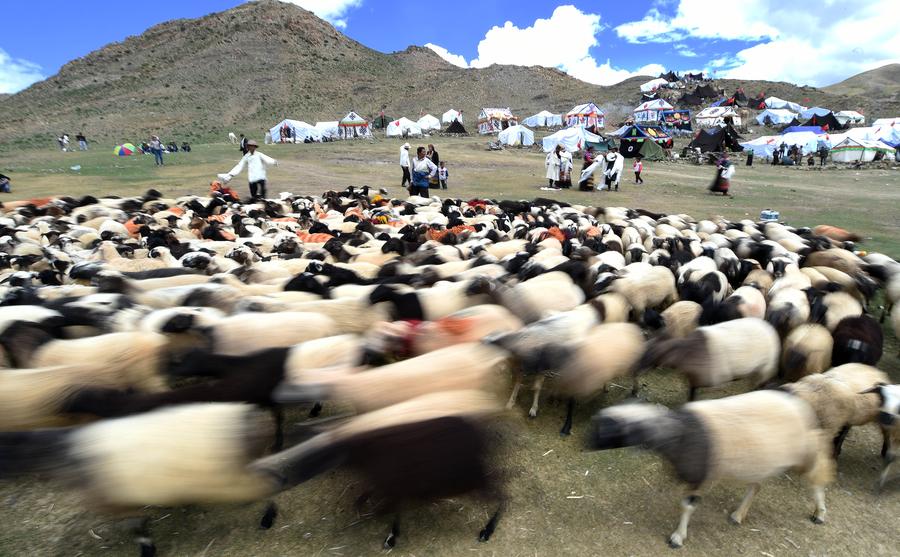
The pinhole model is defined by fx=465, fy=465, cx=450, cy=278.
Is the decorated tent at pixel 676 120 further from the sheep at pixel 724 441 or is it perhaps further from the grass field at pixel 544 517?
the sheep at pixel 724 441

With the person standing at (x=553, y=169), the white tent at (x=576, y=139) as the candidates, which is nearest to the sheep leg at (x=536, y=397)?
the person standing at (x=553, y=169)

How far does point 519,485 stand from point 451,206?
928 cm

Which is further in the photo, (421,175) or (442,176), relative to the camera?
(442,176)

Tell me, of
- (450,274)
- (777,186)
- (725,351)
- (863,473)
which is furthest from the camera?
(777,186)

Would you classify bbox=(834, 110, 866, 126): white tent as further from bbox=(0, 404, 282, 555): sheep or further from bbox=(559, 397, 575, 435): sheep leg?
bbox=(0, 404, 282, 555): sheep

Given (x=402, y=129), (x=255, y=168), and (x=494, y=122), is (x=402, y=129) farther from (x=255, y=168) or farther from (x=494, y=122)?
(x=255, y=168)

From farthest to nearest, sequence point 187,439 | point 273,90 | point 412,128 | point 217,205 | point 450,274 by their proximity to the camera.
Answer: point 273,90, point 412,128, point 217,205, point 450,274, point 187,439

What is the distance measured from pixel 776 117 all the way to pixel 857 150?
78.9 ft

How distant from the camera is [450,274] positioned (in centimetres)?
636

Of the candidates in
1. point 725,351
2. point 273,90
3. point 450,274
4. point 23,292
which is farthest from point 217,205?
point 273,90

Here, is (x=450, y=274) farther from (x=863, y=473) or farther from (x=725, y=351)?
(x=863, y=473)

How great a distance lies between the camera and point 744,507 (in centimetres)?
315

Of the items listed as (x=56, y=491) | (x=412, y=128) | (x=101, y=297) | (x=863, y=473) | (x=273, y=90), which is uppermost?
(x=273, y=90)

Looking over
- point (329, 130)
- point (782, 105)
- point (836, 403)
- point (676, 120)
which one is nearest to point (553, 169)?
point (836, 403)
